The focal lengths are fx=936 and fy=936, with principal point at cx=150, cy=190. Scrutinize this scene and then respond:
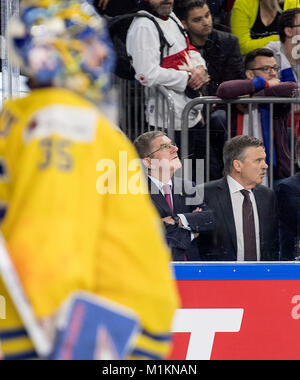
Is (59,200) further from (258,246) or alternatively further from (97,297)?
(258,246)

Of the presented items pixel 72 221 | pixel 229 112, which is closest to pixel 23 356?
pixel 72 221

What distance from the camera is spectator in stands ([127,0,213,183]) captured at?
13.9ft

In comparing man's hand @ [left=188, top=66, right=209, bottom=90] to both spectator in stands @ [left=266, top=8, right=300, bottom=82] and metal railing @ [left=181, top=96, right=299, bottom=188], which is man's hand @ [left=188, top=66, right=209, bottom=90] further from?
spectator in stands @ [left=266, top=8, right=300, bottom=82]

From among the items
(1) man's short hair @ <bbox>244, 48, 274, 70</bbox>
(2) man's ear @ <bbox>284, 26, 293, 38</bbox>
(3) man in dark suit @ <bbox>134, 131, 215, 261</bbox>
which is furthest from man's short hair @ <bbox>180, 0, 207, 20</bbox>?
(3) man in dark suit @ <bbox>134, 131, 215, 261</bbox>

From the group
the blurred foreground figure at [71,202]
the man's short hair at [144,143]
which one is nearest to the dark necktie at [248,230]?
the man's short hair at [144,143]

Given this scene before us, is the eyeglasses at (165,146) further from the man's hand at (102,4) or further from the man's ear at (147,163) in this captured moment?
the man's hand at (102,4)

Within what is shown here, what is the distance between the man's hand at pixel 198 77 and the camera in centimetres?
434

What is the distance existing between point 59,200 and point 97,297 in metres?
0.23

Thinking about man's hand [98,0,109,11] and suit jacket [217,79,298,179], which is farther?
suit jacket [217,79,298,179]

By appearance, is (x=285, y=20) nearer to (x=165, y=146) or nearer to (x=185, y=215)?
(x=165, y=146)

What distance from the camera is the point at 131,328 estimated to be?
200 cm

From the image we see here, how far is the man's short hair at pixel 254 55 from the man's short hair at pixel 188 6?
328mm

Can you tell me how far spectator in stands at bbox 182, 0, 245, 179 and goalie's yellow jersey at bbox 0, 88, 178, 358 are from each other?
2210 millimetres

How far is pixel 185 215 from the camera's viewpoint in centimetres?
427
